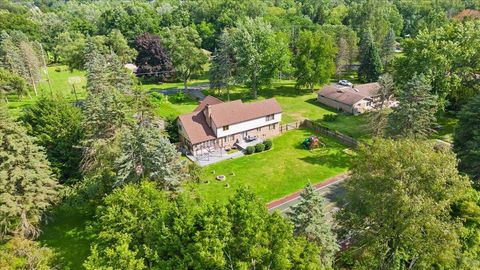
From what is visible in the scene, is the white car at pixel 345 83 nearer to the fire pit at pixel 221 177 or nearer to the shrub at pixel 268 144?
the shrub at pixel 268 144

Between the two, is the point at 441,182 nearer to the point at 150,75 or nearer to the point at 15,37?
the point at 150,75

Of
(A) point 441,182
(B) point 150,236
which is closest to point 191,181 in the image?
(B) point 150,236

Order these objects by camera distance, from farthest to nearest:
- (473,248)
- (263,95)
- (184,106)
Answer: (263,95) < (184,106) < (473,248)

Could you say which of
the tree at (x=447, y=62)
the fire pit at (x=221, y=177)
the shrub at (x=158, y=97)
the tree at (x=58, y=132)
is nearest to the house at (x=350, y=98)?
the tree at (x=447, y=62)

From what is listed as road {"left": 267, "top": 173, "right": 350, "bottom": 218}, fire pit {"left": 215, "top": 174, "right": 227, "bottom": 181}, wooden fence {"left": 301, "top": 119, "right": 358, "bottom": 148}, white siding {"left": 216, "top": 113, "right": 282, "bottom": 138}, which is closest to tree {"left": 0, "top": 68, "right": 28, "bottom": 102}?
white siding {"left": 216, "top": 113, "right": 282, "bottom": 138}

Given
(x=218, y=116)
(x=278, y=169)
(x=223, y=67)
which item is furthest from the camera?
(x=223, y=67)

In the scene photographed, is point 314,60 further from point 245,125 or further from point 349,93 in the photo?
point 245,125

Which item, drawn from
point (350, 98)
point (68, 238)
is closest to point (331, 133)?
point (350, 98)
